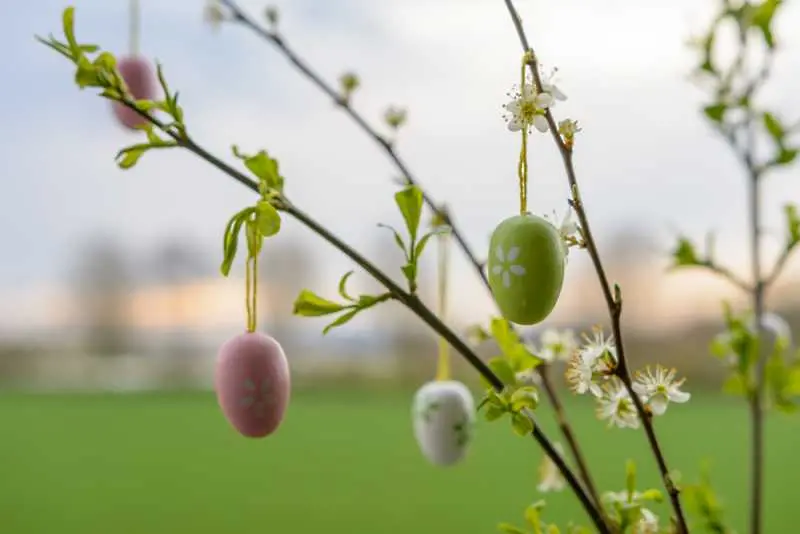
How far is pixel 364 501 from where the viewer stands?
1.47 meters

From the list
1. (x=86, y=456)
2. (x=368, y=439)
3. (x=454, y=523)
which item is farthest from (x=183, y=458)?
(x=454, y=523)

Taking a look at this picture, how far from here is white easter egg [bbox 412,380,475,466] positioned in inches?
17.8

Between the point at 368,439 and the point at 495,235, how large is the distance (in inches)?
65.5

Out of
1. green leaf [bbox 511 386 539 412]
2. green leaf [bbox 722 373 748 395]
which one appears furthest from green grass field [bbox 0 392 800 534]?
green leaf [bbox 511 386 539 412]

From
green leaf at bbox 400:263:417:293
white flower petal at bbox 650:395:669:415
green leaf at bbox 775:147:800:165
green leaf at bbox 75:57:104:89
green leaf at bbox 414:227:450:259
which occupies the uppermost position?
green leaf at bbox 775:147:800:165

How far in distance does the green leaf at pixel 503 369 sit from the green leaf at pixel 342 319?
6 cm

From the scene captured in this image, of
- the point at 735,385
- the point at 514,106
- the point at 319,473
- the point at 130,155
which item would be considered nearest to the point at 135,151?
the point at 130,155

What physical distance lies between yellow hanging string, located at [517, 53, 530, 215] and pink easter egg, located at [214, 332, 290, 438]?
102 mm

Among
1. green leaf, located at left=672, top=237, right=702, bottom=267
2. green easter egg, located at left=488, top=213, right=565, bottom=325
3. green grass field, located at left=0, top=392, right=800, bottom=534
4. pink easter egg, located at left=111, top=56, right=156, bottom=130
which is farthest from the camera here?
green grass field, located at left=0, top=392, right=800, bottom=534

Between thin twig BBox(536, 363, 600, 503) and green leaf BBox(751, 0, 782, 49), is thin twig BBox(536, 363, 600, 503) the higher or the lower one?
the lower one

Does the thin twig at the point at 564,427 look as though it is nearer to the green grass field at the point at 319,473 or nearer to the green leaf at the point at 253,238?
the green leaf at the point at 253,238

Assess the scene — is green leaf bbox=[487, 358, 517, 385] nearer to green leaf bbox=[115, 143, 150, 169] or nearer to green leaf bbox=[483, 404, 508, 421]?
green leaf bbox=[483, 404, 508, 421]

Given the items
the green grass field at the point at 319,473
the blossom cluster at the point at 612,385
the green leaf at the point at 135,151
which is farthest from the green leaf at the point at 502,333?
the green grass field at the point at 319,473

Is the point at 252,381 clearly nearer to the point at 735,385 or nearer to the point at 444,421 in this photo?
the point at 444,421
